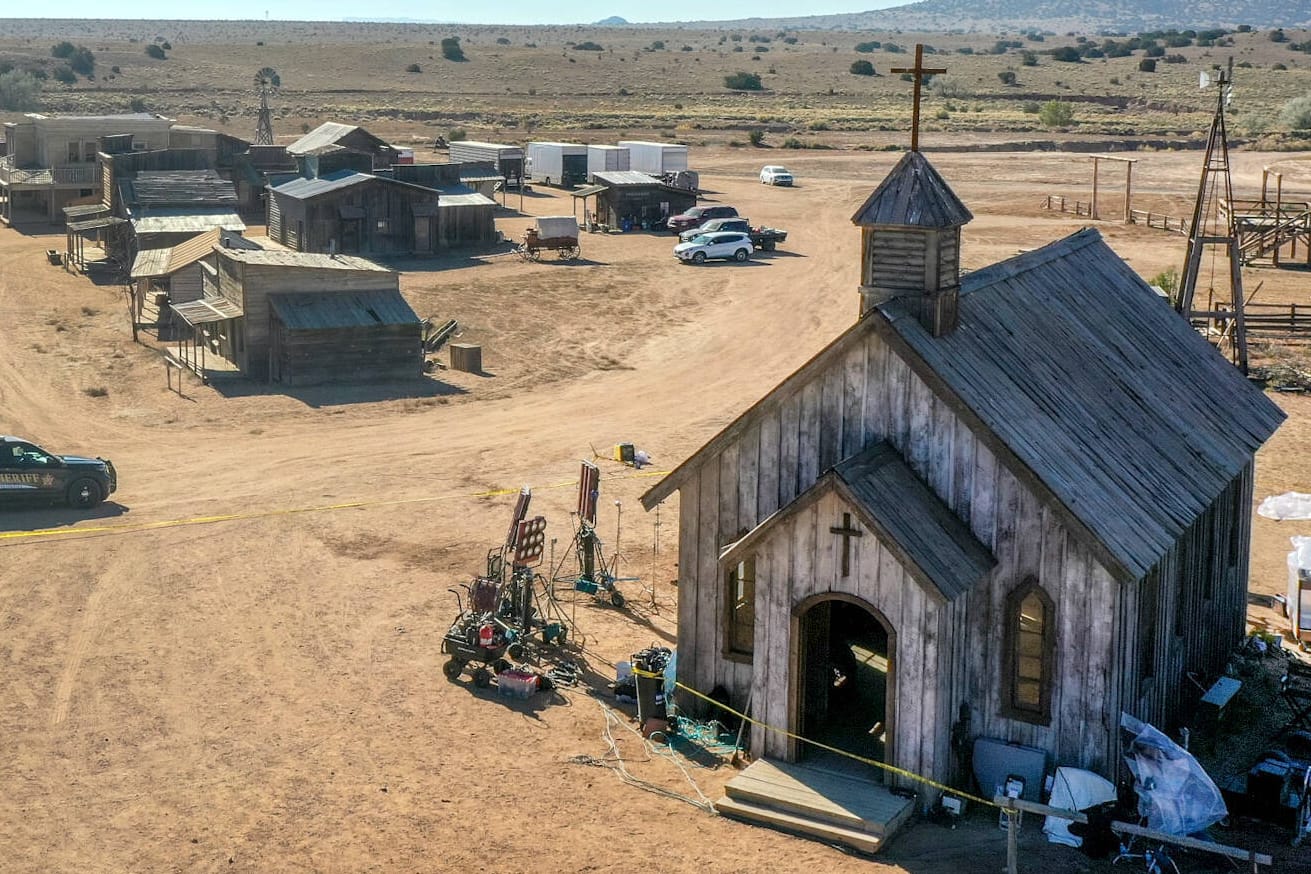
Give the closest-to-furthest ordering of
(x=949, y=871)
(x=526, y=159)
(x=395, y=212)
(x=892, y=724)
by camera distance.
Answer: (x=949, y=871) < (x=892, y=724) < (x=395, y=212) < (x=526, y=159)

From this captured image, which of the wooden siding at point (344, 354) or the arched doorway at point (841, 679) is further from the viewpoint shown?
the wooden siding at point (344, 354)

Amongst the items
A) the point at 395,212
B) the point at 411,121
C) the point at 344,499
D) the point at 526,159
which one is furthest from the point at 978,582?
the point at 411,121

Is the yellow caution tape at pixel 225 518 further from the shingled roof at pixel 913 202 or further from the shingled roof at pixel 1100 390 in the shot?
the shingled roof at pixel 913 202

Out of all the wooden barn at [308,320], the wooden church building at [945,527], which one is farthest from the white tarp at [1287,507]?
the wooden barn at [308,320]

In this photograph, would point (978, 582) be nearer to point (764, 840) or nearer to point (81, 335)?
point (764, 840)

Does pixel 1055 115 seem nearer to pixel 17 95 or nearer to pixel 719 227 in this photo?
pixel 719 227

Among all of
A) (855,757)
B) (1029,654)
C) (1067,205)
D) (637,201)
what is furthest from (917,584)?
(1067,205)

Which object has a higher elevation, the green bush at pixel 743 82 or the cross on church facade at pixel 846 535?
the green bush at pixel 743 82
